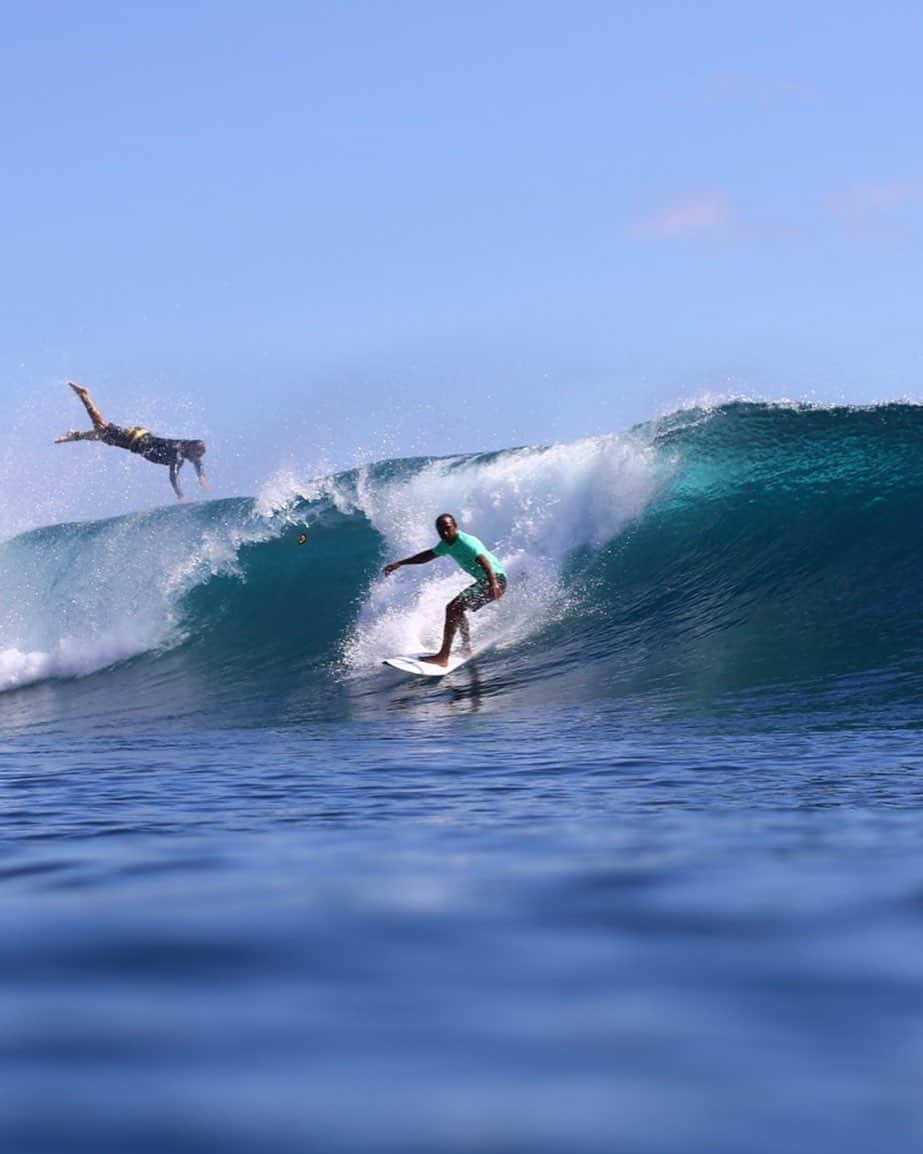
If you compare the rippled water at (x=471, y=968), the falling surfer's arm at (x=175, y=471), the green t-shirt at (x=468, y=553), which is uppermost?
the falling surfer's arm at (x=175, y=471)

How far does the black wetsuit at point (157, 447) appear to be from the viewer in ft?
62.8

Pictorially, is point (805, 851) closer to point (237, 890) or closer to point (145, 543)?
point (237, 890)

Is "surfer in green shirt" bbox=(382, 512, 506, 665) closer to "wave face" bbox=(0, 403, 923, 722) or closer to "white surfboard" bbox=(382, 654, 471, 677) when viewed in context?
"white surfboard" bbox=(382, 654, 471, 677)

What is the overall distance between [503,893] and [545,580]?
1184cm

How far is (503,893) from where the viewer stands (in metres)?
3.63

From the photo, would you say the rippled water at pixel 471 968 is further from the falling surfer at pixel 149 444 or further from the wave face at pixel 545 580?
the falling surfer at pixel 149 444

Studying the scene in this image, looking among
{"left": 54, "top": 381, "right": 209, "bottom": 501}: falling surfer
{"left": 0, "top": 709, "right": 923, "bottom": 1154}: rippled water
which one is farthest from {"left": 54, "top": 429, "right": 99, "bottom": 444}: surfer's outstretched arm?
{"left": 0, "top": 709, "right": 923, "bottom": 1154}: rippled water

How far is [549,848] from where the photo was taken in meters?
4.31

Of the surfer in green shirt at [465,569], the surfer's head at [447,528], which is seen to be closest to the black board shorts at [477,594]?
the surfer in green shirt at [465,569]

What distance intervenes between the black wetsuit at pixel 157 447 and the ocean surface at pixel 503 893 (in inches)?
234

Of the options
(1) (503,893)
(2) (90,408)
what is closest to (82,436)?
(2) (90,408)

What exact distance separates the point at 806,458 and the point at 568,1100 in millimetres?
15394

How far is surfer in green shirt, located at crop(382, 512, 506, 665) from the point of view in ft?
40.1

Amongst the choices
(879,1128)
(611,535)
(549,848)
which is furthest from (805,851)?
(611,535)
